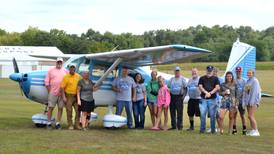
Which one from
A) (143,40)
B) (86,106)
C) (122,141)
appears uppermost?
(143,40)

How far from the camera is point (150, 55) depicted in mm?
11383

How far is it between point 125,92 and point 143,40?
293ft

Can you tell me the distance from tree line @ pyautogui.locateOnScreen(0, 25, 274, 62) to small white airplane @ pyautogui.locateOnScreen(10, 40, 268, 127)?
66.3 metres

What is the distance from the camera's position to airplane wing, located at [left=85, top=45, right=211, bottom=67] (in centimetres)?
1049

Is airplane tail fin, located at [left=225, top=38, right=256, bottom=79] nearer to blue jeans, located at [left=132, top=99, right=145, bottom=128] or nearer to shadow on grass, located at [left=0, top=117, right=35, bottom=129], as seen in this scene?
blue jeans, located at [left=132, top=99, right=145, bottom=128]

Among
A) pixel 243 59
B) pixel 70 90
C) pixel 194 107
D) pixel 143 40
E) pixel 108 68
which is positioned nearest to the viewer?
pixel 70 90

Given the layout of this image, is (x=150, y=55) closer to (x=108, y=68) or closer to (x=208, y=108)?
(x=108, y=68)

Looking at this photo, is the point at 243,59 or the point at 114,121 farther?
the point at 243,59

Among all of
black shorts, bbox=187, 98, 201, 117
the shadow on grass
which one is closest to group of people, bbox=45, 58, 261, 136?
black shorts, bbox=187, 98, 201, 117

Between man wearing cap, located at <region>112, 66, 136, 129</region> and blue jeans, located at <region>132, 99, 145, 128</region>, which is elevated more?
man wearing cap, located at <region>112, 66, 136, 129</region>

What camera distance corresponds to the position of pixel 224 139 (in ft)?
33.1

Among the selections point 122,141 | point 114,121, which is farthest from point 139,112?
point 122,141

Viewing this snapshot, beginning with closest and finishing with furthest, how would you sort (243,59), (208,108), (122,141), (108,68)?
1. (122,141)
2. (208,108)
3. (108,68)
4. (243,59)

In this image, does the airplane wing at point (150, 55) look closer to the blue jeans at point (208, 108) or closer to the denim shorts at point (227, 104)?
the blue jeans at point (208, 108)
